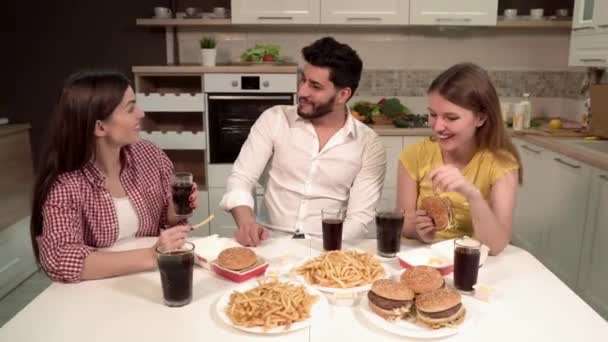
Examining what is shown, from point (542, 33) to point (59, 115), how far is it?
356 centimetres

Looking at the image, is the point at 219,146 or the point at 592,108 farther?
the point at 219,146

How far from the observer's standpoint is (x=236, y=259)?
133 cm

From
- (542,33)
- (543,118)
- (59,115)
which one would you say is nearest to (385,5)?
(542,33)

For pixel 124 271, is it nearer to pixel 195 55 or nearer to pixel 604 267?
pixel 604 267

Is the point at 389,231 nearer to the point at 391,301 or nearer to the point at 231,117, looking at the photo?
the point at 391,301

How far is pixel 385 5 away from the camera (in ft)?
11.6

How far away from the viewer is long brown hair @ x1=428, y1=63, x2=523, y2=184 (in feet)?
5.51

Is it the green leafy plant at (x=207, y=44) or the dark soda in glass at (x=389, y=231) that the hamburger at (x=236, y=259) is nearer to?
the dark soda in glass at (x=389, y=231)

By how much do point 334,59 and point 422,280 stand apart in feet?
3.71

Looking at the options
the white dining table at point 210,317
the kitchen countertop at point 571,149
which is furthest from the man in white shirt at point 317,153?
the kitchen countertop at point 571,149

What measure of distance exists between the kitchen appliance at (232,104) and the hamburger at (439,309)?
2.55 meters

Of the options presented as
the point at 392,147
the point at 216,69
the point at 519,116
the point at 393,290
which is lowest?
the point at 392,147

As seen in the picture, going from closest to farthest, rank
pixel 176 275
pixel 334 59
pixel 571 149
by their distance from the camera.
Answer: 1. pixel 176 275
2. pixel 334 59
3. pixel 571 149

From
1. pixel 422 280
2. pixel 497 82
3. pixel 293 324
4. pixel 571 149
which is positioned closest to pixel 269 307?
pixel 293 324
